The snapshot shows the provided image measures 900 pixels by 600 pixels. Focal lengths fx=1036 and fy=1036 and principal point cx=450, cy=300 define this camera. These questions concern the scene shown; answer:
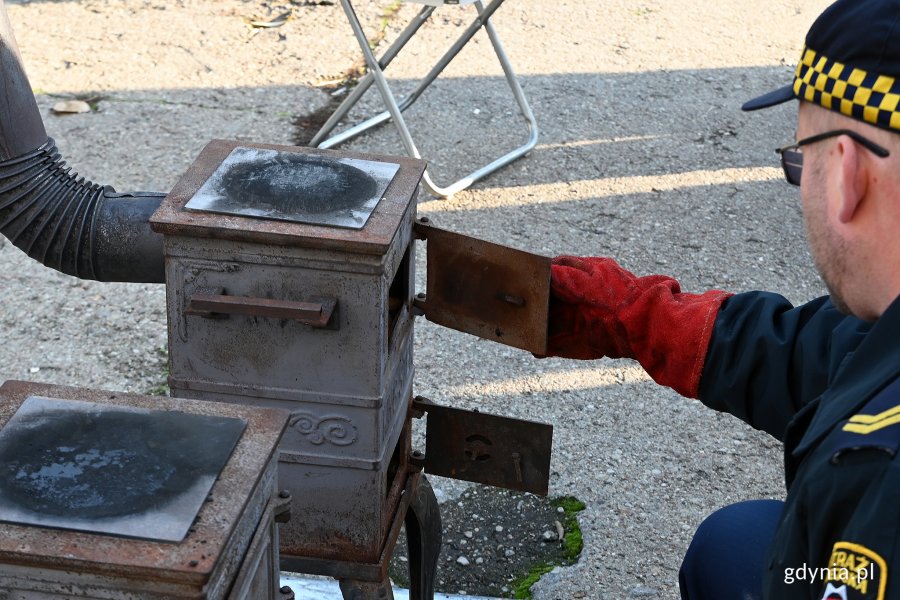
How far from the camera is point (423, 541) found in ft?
8.25

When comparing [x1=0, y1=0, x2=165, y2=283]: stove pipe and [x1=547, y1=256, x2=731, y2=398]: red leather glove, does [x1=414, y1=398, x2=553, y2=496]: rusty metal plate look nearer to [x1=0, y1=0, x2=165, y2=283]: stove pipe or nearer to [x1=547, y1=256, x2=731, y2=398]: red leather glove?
[x1=547, y1=256, x2=731, y2=398]: red leather glove

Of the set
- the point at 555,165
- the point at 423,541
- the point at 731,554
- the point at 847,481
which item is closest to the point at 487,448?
the point at 423,541

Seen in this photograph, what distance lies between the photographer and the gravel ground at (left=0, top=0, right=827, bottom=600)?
131 inches

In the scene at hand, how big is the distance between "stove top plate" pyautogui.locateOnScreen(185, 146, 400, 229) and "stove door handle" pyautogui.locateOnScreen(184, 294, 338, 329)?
0.16m

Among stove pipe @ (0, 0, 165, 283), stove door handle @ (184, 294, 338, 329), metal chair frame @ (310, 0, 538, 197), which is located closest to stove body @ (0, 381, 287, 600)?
stove door handle @ (184, 294, 338, 329)

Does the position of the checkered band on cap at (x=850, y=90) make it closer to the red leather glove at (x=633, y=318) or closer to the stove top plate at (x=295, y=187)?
the red leather glove at (x=633, y=318)

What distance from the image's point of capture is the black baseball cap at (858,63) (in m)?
1.43

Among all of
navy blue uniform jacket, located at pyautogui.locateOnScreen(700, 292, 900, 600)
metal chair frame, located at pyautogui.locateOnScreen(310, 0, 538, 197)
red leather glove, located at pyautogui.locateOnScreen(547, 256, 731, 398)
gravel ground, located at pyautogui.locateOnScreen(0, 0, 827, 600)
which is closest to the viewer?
navy blue uniform jacket, located at pyautogui.locateOnScreen(700, 292, 900, 600)

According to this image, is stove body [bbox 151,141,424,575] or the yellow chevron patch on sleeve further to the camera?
stove body [bbox 151,141,424,575]

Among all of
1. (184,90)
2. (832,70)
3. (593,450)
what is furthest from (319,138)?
(832,70)

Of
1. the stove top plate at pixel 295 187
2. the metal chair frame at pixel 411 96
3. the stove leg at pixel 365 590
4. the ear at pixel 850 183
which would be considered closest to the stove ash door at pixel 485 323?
the stove top plate at pixel 295 187

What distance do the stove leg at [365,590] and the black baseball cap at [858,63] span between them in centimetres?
132

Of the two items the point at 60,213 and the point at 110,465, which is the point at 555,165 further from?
the point at 110,465

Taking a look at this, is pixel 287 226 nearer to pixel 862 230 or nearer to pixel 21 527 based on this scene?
pixel 21 527
